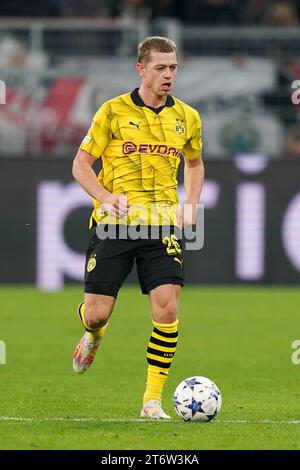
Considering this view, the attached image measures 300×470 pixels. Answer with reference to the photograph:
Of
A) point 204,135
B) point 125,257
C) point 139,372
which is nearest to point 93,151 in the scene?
point 125,257

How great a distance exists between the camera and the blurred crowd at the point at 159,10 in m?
19.4

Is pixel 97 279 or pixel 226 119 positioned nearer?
pixel 97 279

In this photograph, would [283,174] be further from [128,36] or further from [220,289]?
[128,36]

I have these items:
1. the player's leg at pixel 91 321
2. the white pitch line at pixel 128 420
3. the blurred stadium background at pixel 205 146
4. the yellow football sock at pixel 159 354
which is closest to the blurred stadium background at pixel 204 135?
the blurred stadium background at pixel 205 146

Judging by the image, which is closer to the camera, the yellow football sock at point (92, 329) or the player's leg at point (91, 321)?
the player's leg at point (91, 321)

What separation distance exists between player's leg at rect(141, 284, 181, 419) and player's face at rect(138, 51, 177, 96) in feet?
4.19

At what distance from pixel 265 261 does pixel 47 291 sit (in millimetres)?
3136

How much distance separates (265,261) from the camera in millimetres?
17719

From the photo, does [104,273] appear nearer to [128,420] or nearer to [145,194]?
[145,194]

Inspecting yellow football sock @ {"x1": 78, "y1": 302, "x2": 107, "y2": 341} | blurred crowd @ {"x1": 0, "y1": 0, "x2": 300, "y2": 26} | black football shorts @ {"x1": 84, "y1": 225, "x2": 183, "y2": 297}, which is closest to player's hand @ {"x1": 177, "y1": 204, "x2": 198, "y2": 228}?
black football shorts @ {"x1": 84, "y1": 225, "x2": 183, "y2": 297}

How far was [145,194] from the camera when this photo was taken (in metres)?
8.06

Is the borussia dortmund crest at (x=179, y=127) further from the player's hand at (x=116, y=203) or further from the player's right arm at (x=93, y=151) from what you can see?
the player's hand at (x=116, y=203)
